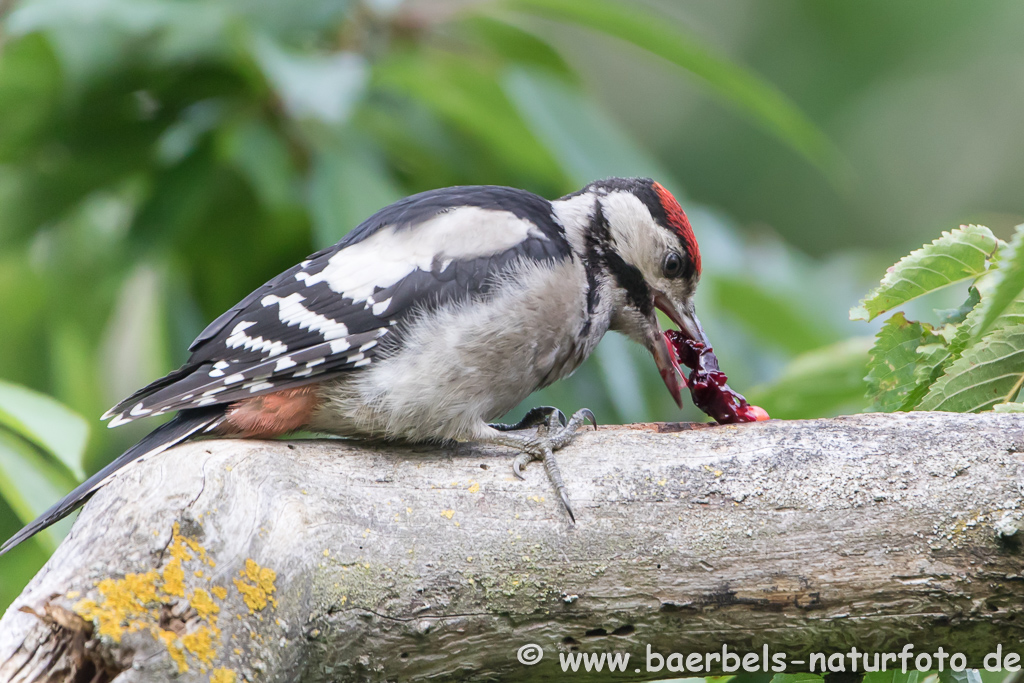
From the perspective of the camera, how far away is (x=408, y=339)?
6.81ft

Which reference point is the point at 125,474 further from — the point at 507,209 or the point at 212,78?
the point at 212,78

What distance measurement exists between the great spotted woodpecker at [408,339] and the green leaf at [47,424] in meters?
0.08

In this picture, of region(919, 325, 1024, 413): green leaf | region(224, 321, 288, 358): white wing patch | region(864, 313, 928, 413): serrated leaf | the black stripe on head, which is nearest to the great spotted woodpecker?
region(224, 321, 288, 358): white wing patch

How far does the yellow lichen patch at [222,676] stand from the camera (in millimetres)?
1374

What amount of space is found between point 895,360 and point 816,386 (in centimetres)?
50

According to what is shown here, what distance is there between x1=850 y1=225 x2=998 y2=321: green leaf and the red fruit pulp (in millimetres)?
342

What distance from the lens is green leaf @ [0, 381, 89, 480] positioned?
176 centimetres

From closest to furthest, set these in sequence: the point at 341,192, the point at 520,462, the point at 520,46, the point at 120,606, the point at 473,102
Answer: the point at 120,606 < the point at 520,462 < the point at 341,192 < the point at 473,102 < the point at 520,46

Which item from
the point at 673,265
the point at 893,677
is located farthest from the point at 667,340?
the point at 893,677

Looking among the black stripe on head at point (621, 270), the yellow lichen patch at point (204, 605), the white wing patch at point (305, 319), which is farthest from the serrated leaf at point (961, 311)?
the yellow lichen patch at point (204, 605)

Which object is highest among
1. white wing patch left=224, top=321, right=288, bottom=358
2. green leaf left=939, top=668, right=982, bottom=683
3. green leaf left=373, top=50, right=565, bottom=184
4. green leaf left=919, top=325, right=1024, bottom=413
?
green leaf left=373, top=50, right=565, bottom=184

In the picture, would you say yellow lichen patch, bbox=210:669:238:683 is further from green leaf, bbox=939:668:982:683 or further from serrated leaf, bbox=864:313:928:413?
serrated leaf, bbox=864:313:928:413

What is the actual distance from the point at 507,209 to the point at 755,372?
102 inches

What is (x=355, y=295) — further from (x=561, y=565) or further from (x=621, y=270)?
(x=561, y=565)
